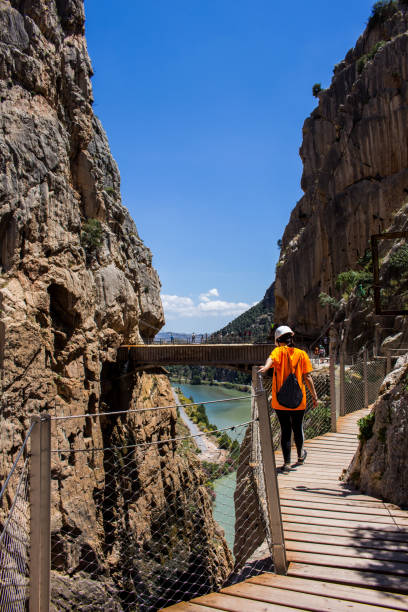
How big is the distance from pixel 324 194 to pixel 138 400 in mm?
20419

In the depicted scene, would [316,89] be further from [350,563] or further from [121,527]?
[350,563]

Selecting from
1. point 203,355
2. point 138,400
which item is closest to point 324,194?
point 203,355

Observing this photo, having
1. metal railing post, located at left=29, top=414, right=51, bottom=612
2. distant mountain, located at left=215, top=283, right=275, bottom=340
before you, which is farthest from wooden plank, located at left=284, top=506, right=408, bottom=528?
distant mountain, located at left=215, top=283, right=275, bottom=340

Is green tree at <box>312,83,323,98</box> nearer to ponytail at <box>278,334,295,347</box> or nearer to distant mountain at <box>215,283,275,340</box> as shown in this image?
ponytail at <box>278,334,295,347</box>

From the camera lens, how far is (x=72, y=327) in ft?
51.6

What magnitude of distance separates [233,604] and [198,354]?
56.7ft

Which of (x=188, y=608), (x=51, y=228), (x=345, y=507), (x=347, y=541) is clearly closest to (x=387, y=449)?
(x=345, y=507)

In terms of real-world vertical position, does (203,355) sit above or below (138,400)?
above

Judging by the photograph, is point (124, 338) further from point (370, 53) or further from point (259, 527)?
point (370, 53)

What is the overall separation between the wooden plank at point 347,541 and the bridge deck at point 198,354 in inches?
602

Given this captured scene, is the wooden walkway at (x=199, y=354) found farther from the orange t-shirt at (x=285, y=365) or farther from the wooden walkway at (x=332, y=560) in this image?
the wooden walkway at (x=332, y=560)

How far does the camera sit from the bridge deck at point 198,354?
19.2 m

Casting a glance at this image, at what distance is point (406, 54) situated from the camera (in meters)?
25.9

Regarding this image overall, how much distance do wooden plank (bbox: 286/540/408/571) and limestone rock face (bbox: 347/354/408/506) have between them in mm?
883
